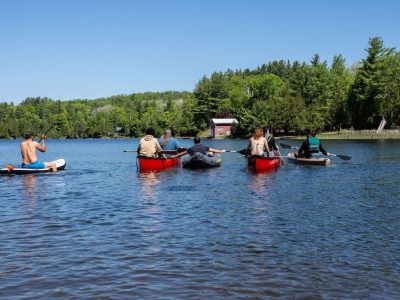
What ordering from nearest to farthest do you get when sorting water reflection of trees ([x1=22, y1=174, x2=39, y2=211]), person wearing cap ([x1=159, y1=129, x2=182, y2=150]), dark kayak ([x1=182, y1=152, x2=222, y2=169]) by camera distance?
water reflection of trees ([x1=22, y1=174, x2=39, y2=211]) < dark kayak ([x1=182, y1=152, x2=222, y2=169]) < person wearing cap ([x1=159, y1=129, x2=182, y2=150])

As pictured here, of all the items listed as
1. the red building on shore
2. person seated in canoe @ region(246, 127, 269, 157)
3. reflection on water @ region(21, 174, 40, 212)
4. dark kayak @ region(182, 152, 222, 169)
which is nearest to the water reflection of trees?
reflection on water @ region(21, 174, 40, 212)

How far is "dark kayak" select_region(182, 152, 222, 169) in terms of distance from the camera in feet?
94.9

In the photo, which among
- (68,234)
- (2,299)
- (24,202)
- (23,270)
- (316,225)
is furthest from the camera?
(24,202)

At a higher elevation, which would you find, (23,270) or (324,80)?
(324,80)

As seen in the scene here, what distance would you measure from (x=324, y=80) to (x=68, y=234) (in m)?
113

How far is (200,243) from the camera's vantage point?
10.3m

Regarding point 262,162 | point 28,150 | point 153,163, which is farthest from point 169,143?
point 28,150

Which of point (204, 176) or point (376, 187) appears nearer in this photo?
point (376, 187)

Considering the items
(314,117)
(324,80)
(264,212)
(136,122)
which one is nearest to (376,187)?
(264,212)

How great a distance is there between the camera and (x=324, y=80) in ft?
387

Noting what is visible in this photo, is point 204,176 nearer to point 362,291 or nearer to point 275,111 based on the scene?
point 362,291

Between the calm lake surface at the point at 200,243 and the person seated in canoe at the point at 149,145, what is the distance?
7.33 metres

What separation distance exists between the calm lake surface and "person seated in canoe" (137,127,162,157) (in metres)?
7.33

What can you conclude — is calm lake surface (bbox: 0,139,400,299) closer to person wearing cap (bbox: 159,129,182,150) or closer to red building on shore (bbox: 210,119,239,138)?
person wearing cap (bbox: 159,129,182,150)
